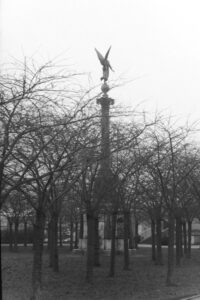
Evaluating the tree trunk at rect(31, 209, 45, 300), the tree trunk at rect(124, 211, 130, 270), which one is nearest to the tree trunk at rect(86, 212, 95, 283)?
the tree trunk at rect(124, 211, 130, 270)

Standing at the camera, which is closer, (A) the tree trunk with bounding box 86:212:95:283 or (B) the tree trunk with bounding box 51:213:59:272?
(A) the tree trunk with bounding box 86:212:95:283

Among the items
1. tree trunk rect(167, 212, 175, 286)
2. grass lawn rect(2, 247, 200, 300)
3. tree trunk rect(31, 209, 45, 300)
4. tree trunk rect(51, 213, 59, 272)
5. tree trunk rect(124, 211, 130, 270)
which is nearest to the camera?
tree trunk rect(31, 209, 45, 300)

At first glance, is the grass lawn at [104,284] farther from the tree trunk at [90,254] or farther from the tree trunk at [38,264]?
the tree trunk at [38,264]

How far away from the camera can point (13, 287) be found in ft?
53.8

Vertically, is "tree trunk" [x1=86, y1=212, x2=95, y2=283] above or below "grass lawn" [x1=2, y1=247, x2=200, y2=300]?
above

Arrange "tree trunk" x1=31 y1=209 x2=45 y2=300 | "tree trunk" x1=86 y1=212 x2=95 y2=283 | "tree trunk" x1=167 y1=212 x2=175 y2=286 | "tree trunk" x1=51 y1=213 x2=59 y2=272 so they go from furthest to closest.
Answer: "tree trunk" x1=51 y1=213 x2=59 y2=272
"tree trunk" x1=167 y1=212 x2=175 y2=286
"tree trunk" x1=86 y1=212 x2=95 y2=283
"tree trunk" x1=31 y1=209 x2=45 y2=300

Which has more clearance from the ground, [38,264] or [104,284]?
[38,264]

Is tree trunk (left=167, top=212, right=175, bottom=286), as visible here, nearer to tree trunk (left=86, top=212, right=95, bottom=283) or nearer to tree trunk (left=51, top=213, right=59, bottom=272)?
tree trunk (left=86, top=212, right=95, bottom=283)

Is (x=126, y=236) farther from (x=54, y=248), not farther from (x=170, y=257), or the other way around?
(x=170, y=257)

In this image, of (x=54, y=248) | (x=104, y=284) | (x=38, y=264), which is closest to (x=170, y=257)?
(x=104, y=284)

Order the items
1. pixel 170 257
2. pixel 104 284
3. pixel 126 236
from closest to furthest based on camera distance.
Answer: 1. pixel 104 284
2. pixel 170 257
3. pixel 126 236

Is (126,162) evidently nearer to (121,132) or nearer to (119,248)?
(121,132)

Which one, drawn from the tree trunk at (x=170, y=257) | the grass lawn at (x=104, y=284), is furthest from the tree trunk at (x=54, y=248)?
the tree trunk at (x=170, y=257)

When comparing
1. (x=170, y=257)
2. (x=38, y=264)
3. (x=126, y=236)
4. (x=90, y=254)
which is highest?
(x=126, y=236)
